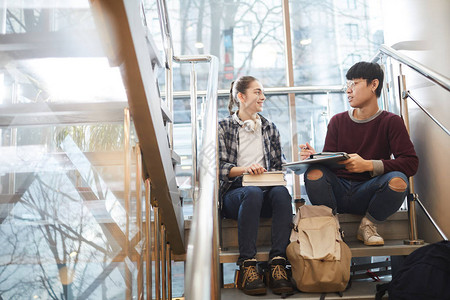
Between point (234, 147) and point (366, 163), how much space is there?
627 millimetres

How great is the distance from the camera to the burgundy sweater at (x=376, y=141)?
1806mm

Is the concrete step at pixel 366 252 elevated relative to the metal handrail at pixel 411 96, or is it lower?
lower

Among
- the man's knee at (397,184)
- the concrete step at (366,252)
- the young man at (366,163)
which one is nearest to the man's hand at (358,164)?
the young man at (366,163)

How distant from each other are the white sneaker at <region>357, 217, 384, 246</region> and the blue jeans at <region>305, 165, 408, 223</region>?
0.03 m

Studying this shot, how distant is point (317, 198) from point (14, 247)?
120 centimetres

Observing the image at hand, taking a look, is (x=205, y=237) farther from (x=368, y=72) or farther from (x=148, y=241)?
(x=368, y=72)

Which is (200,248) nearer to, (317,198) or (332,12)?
(317,198)

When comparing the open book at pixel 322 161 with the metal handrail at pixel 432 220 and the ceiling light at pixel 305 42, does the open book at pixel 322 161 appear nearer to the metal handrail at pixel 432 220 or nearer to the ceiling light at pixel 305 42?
the metal handrail at pixel 432 220

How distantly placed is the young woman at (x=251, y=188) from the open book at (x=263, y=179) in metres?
0.02

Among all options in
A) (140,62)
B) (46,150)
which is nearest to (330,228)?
(140,62)

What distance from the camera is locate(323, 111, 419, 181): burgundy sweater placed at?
5.92 ft

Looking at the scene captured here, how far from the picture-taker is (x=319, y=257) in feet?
4.93

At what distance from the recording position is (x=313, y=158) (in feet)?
5.85

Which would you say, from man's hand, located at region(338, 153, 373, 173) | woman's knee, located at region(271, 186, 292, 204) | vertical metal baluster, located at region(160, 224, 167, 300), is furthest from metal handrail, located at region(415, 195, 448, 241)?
vertical metal baluster, located at region(160, 224, 167, 300)
